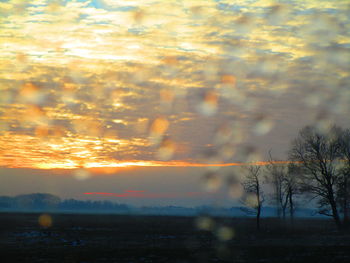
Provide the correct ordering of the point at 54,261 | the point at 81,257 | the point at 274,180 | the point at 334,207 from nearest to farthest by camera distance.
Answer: the point at 54,261 → the point at 81,257 → the point at 334,207 → the point at 274,180

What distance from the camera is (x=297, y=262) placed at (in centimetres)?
2092

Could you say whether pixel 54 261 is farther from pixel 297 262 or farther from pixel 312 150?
pixel 312 150

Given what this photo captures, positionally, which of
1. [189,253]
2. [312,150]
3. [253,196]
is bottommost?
[189,253]

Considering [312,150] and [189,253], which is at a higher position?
[312,150]

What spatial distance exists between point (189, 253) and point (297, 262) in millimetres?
8089

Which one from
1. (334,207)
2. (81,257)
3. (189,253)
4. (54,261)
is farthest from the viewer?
(334,207)

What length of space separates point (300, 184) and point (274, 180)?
2856 cm

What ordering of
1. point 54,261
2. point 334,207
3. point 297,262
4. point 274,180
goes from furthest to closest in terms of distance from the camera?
point 274,180
point 334,207
point 54,261
point 297,262

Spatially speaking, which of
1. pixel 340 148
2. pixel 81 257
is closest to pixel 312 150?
pixel 340 148

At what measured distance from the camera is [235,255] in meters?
24.9

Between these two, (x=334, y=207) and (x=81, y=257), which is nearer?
(x=81, y=257)

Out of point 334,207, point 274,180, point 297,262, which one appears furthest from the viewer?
point 274,180

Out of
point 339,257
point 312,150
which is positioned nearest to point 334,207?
point 312,150

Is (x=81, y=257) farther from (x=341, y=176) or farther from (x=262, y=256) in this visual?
(x=341, y=176)
